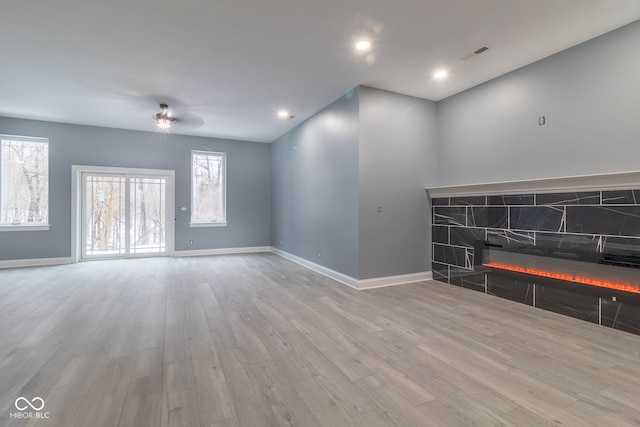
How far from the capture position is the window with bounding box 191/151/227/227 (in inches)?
279

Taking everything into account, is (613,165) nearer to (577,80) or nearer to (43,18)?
(577,80)

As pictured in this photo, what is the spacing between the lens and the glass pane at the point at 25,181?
562cm

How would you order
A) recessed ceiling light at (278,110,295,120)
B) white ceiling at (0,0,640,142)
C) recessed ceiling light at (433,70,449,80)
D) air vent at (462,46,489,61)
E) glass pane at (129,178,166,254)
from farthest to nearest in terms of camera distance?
glass pane at (129,178,166,254) < recessed ceiling light at (278,110,295,120) < recessed ceiling light at (433,70,449,80) < air vent at (462,46,489,61) < white ceiling at (0,0,640,142)

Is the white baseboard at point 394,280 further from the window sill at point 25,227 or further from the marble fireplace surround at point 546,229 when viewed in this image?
the window sill at point 25,227

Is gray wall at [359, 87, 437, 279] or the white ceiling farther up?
the white ceiling

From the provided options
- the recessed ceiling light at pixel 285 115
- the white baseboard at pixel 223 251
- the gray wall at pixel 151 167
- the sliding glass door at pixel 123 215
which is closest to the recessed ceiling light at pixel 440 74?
the recessed ceiling light at pixel 285 115

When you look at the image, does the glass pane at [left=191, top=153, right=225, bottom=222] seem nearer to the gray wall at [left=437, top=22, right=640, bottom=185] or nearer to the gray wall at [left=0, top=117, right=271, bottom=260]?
the gray wall at [left=0, top=117, right=271, bottom=260]

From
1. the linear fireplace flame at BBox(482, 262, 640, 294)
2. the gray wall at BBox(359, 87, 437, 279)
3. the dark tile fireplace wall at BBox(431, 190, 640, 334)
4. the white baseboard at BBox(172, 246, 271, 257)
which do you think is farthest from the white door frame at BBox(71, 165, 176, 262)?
the linear fireplace flame at BBox(482, 262, 640, 294)

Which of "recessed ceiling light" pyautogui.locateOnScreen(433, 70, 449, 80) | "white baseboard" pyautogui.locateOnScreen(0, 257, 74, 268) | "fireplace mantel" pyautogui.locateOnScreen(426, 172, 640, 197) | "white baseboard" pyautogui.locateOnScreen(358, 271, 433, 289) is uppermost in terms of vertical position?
"recessed ceiling light" pyautogui.locateOnScreen(433, 70, 449, 80)

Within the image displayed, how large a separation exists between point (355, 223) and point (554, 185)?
2317 mm

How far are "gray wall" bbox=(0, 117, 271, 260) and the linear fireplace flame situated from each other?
5559mm

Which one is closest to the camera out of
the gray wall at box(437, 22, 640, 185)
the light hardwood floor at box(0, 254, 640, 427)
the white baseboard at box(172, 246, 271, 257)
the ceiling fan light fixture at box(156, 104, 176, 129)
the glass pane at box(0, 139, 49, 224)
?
the light hardwood floor at box(0, 254, 640, 427)

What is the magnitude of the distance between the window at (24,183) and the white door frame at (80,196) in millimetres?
447

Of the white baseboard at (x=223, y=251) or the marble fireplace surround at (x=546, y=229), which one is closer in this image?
the marble fireplace surround at (x=546, y=229)
